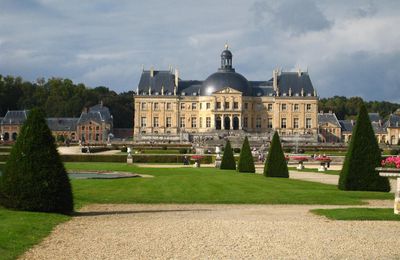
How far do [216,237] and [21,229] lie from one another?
2.75m

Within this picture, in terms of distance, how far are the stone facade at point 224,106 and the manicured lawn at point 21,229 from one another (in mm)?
68538

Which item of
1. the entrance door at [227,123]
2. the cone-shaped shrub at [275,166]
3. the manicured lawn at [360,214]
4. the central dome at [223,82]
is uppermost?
the central dome at [223,82]

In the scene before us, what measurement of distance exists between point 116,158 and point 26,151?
27997 millimetres

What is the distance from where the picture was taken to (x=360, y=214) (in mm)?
11742

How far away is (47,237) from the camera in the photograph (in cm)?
897

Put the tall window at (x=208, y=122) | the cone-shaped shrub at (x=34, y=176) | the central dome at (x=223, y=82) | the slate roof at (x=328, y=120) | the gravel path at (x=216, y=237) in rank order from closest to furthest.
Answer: the gravel path at (x=216, y=237)
the cone-shaped shrub at (x=34, y=176)
the central dome at (x=223, y=82)
the tall window at (x=208, y=122)
the slate roof at (x=328, y=120)

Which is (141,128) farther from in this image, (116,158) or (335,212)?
(335,212)

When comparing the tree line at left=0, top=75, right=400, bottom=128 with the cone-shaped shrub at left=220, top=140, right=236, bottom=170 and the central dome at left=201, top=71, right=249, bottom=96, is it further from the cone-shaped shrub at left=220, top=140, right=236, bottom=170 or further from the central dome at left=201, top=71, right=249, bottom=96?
the cone-shaped shrub at left=220, top=140, right=236, bottom=170

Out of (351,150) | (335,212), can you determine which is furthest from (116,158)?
(335,212)

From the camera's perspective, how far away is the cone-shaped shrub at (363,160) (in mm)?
16297

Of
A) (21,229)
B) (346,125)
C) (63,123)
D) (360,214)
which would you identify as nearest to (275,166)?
(360,214)

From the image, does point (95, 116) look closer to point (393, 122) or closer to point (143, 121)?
point (143, 121)

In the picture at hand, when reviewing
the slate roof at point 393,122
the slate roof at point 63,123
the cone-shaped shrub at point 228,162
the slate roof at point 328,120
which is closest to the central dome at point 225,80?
the slate roof at point 328,120

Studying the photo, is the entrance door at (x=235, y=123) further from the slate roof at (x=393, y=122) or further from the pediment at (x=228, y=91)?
the slate roof at (x=393, y=122)
